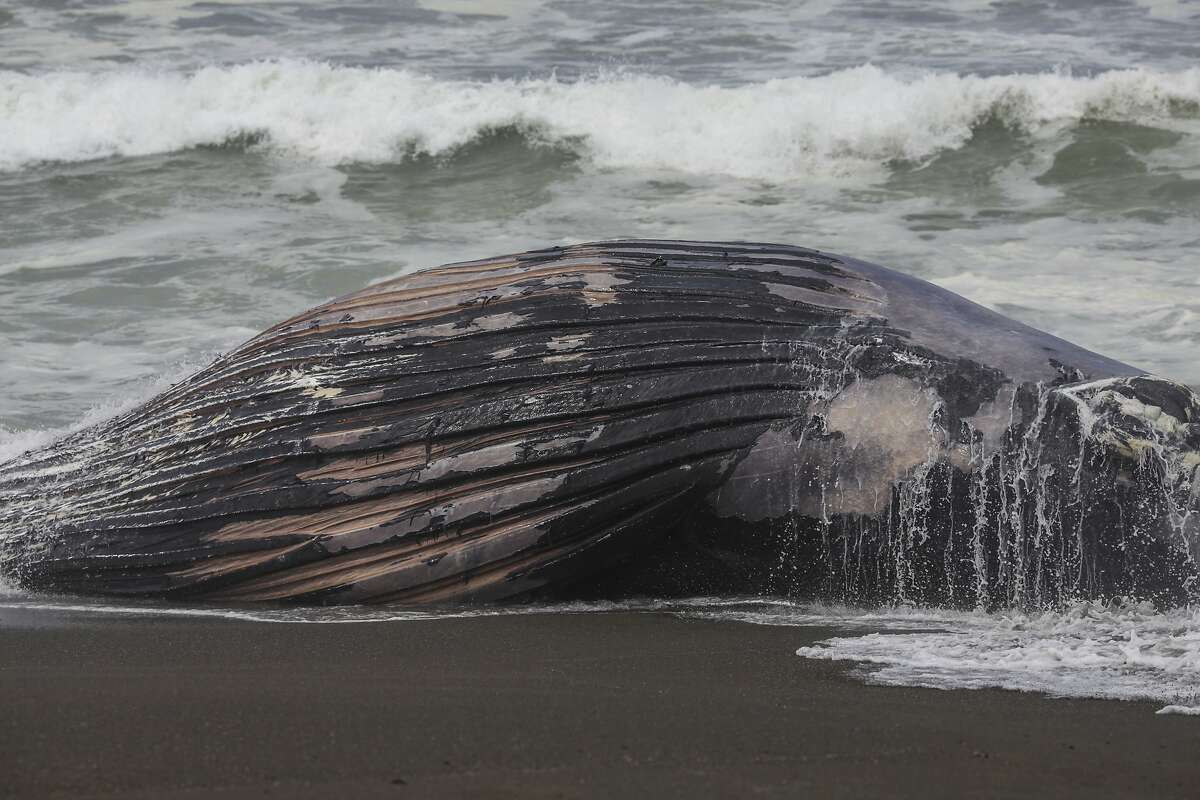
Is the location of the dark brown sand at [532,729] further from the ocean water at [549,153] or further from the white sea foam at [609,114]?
the white sea foam at [609,114]

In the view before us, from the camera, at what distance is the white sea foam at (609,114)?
15.4 meters

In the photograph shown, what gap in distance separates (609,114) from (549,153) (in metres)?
1.06

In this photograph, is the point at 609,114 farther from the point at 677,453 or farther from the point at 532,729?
the point at 532,729

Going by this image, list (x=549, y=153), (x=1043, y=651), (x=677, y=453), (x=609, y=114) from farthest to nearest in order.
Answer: (x=609, y=114) < (x=549, y=153) < (x=677, y=453) < (x=1043, y=651)

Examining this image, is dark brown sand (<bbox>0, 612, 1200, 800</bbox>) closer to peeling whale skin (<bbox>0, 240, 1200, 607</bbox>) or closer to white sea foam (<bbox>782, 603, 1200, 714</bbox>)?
white sea foam (<bbox>782, 603, 1200, 714</bbox>)

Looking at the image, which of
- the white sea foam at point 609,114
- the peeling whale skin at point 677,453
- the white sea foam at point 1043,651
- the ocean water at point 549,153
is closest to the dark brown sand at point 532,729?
the white sea foam at point 1043,651

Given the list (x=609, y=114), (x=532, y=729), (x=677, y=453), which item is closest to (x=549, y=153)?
(x=609, y=114)

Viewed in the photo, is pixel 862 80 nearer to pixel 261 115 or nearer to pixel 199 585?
pixel 261 115

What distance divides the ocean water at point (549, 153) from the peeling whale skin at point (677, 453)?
2763 mm

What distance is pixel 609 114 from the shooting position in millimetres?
16141

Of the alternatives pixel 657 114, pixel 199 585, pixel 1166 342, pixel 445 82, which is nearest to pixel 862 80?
pixel 657 114

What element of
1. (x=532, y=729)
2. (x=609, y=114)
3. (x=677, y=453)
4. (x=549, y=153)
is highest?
(x=609, y=114)

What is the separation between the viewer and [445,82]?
17.2 m

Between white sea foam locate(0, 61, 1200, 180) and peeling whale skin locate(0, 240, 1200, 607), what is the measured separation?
9763mm
